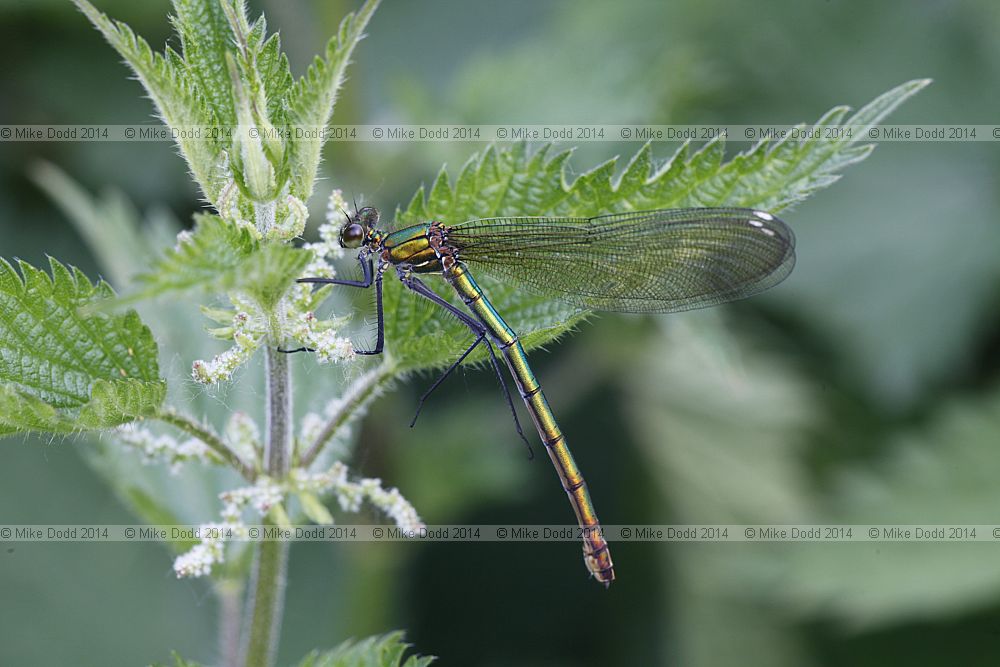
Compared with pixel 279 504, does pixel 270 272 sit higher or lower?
higher

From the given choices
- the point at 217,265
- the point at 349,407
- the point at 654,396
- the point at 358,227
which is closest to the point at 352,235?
the point at 358,227

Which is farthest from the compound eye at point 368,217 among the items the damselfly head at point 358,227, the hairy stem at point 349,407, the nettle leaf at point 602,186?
the hairy stem at point 349,407

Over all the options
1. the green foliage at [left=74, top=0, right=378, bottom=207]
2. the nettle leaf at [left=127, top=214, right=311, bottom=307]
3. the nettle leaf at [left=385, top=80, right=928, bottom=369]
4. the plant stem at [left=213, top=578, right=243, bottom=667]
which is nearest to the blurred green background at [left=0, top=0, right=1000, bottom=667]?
the nettle leaf at [left=385, top=80, right=928, bottom=369]

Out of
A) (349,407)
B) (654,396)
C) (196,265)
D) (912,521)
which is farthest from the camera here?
(654,396)

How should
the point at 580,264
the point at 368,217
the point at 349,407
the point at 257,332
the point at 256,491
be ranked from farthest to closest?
the point at 580,264, the point at 368,217, the point at 349,407, the point at 256,491, the point at 257,332

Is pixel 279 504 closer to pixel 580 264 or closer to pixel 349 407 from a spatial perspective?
pixel 349 407

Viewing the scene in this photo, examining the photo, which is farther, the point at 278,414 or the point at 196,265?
the point at 278,414

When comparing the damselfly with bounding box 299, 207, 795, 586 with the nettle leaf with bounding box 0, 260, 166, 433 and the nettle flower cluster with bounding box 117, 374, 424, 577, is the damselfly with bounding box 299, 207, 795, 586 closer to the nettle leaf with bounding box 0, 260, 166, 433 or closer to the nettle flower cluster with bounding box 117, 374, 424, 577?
the nettle flower cluster with bounding box 117, 374, 424, 577
